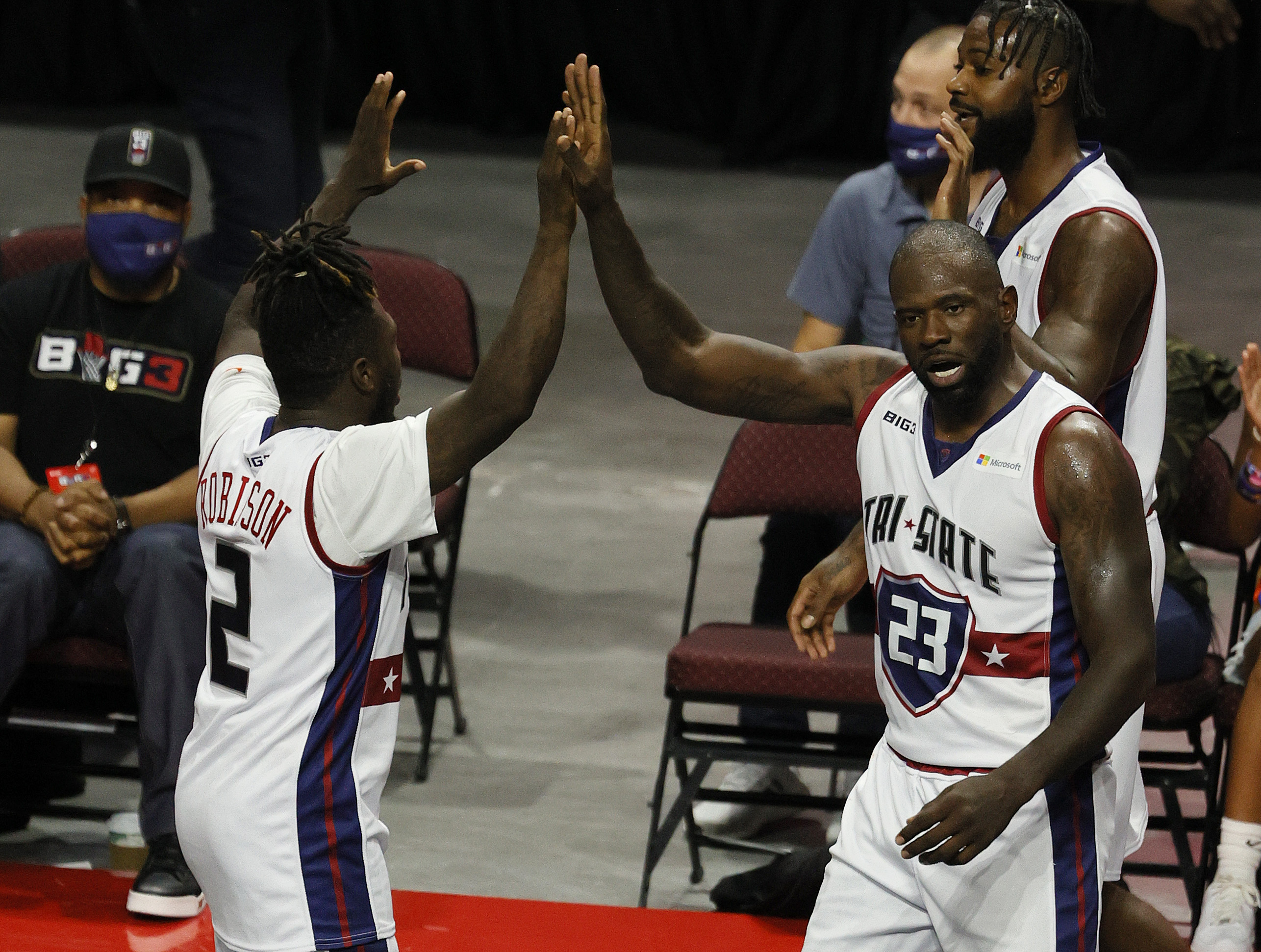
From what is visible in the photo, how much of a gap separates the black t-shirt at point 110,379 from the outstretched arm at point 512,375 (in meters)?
1.83

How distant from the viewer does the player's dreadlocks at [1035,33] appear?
129 inches

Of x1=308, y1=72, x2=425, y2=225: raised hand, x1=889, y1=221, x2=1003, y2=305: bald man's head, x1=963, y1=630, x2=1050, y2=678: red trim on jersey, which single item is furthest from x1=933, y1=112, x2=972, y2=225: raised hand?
x1=308, y1=72, x2=425, y2=225: raised hand

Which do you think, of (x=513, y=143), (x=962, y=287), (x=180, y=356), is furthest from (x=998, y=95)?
(x=513, y=143)

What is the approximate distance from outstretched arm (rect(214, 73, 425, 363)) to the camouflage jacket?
Result: 2155mm

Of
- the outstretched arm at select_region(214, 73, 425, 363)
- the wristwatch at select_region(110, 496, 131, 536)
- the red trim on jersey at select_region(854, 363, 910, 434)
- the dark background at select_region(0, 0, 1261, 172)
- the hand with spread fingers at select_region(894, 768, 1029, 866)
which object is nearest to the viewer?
the hand with spread fingers at select_region(894, 768, 1029, 866)

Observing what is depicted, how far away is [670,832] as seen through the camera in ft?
13.6

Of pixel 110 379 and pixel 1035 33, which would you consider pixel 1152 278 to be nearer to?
pixel 1035 33

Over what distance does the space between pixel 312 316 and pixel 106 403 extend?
1855mm

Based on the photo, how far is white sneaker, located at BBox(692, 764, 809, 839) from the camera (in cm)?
479

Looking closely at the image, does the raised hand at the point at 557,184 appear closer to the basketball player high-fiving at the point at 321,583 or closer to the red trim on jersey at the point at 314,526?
the basketball player high-fiving at the point at 321,583

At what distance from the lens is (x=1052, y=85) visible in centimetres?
333

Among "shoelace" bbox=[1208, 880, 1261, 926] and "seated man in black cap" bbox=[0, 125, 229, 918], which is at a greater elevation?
"seated man in black cap" bbox=[0, 125, 229, 918]

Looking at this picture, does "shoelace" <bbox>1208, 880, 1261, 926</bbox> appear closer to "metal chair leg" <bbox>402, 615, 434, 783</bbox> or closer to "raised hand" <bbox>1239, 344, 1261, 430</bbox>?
"raised hand" <bbox>1239, 344, 1261, 430</bbox>

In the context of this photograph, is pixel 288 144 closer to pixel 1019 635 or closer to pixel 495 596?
pixel 495 596
